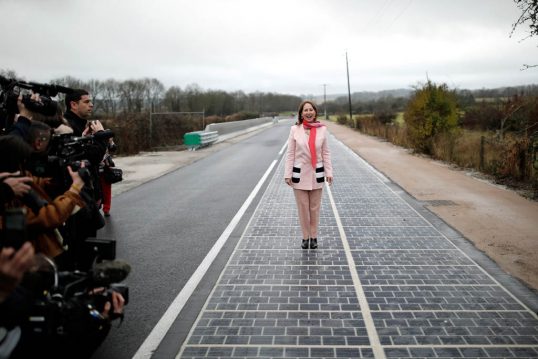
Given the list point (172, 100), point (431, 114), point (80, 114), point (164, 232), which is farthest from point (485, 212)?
point (172, 100)

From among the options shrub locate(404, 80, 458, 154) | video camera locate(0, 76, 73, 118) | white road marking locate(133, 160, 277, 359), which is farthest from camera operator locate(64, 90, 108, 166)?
shrub locate(404, 80, 458, 154)

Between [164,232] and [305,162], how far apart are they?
9.55ft

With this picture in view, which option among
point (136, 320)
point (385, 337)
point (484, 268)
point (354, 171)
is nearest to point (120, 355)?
point (136, 320)

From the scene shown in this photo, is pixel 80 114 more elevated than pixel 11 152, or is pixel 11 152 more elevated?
pixel 80 114

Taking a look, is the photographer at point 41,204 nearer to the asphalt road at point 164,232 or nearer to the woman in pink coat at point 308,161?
the asphalt road at point 164,232

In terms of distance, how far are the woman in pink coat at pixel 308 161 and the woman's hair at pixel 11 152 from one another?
4014 mm

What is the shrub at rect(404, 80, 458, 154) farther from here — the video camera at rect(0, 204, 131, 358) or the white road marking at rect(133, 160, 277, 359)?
the video camera at rect(0, 204, 131, 358)

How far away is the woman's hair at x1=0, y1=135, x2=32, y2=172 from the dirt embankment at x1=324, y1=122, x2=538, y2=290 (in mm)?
5387

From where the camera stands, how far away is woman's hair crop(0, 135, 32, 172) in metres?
3.09

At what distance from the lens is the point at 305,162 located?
22.2 ft

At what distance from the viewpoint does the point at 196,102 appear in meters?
71.0

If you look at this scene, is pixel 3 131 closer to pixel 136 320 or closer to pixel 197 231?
pixel 136 320

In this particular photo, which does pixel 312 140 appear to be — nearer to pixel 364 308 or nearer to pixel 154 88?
pixel 364 308

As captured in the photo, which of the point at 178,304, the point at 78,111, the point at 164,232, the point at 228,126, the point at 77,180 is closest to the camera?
the point at 77,180
